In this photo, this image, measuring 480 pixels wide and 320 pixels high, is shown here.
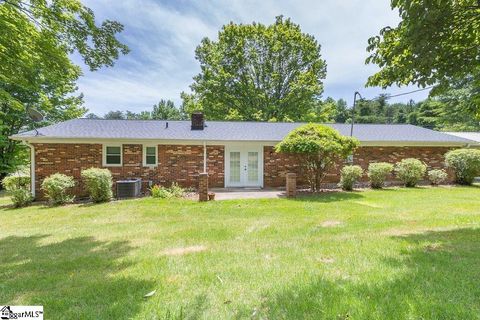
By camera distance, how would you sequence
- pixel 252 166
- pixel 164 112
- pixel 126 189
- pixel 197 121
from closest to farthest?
pixel 126 189
pixel 252 166
pixel 197 121
pixel 164 112

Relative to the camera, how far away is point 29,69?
24.8ft

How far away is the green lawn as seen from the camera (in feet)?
10.0

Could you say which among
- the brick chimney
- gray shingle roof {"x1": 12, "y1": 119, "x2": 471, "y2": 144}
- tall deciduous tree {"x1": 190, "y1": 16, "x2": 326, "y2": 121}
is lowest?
gray shingle roof {"x1": 12, "y1": 119, "x2": 471, "y2": 144}

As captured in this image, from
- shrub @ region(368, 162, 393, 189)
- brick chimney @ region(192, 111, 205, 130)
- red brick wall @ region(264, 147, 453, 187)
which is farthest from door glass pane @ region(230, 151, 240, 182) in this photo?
shrub @ region(368, 162, 393, 189)

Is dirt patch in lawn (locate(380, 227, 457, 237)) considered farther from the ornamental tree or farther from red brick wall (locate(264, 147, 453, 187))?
red brick wall (locate(264, 147, 453, 187))

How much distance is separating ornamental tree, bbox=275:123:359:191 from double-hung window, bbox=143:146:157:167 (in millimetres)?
6139

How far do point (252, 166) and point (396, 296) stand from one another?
39.9 ft

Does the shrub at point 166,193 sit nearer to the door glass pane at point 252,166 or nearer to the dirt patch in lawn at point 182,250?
the door glass pane at point 252,166

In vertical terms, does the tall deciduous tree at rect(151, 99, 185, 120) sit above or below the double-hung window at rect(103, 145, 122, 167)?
above

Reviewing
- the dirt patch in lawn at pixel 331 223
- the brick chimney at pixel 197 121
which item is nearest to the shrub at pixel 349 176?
the dirt patch in lawn at pixel 331 223

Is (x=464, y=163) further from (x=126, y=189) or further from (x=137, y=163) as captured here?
(x=126, y=189)

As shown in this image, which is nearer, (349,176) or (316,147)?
(316,147)

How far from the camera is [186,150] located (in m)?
14.5

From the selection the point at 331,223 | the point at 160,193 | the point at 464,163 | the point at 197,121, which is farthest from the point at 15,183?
the point at 464,163
